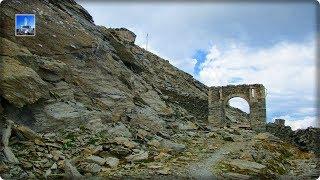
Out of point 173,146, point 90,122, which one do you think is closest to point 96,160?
point 90,122

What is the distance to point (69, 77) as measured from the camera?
51.2ft

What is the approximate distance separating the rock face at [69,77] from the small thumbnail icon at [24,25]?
1.94 feet

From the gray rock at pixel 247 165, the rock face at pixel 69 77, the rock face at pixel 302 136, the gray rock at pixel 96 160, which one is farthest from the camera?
the rock face at pixel 302 136

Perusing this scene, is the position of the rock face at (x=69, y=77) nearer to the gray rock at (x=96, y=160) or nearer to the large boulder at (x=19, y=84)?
the large boulder at (x=19, y=84)

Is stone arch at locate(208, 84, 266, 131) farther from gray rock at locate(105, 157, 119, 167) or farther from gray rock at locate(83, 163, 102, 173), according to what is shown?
gray rock at locate(83, 163, 102, 173)

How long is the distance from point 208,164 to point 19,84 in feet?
20.3

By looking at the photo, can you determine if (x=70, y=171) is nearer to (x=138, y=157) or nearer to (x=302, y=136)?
(x=138, y=157)

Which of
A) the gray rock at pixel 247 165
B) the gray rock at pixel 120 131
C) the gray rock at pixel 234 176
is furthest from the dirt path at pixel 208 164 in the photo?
the gray rock at pixel 120 131

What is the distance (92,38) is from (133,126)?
14.0 feet

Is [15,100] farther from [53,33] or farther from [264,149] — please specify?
[264,149]

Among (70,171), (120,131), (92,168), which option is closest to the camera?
(70,171)

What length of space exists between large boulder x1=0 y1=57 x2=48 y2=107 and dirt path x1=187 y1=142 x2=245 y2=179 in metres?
5.28

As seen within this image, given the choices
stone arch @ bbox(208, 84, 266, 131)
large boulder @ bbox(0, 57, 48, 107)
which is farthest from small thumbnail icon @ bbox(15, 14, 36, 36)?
stone arch @ bbox(208, 84, 266, 131)

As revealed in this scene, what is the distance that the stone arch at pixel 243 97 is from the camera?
2664 centimetres
